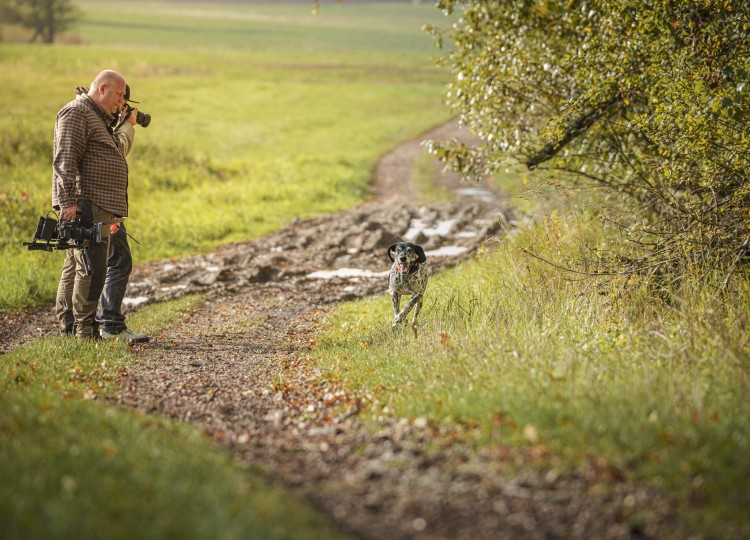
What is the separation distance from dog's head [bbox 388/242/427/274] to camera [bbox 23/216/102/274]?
3608 mm

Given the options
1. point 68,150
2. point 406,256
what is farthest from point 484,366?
point 68,150

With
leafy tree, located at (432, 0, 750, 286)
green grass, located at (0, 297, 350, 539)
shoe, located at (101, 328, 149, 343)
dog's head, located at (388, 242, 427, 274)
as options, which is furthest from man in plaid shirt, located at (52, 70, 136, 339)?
leafy tree, located at (432, 0, 750, 286)

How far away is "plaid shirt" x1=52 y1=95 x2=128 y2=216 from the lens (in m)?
8.10

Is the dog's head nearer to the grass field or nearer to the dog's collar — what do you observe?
the dog's collar

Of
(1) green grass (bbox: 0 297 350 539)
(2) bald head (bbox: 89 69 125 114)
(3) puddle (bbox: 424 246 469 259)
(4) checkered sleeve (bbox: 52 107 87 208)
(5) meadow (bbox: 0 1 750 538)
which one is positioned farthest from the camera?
(3) puddle (bbox: 424 246 469 259)

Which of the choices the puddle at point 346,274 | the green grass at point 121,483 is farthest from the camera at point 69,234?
the puddle at point 346,274

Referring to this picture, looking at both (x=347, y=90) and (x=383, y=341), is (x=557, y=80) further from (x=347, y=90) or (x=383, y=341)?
(x=347, y=90)

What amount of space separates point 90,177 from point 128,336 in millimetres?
2150

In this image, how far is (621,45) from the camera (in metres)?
9.78

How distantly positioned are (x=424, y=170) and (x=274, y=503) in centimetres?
2462

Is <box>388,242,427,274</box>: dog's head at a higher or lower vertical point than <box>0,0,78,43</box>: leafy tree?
lower

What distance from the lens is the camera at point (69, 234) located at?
8.20 meters

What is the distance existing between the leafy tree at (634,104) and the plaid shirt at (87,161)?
18.0 ft

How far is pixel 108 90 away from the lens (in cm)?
847
